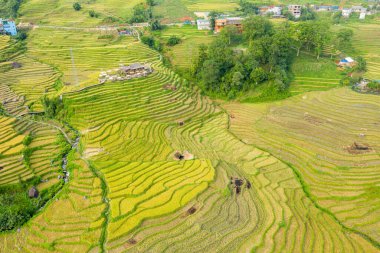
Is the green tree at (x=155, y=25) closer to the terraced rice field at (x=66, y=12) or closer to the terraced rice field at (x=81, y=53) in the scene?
the terraced rice field at (x=81, y=53)

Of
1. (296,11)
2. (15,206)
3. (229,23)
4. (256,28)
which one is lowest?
(15,206)

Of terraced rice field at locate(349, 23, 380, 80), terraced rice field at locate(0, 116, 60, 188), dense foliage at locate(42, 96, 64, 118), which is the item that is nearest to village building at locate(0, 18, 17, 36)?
dense foliage at locate(42, 96, 64, 118)

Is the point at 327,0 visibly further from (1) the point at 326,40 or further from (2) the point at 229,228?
(2) the point at 229,228

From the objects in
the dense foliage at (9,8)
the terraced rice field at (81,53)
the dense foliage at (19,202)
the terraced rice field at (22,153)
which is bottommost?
the dense foliage at (19,202)

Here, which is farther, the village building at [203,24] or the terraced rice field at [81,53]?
the village building at [203,24]

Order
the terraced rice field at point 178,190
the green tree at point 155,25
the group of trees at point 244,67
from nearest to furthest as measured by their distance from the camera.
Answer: the terraced rice field at point 178,190 < the group of trees at point 244,67 < the green tree at point 155,25

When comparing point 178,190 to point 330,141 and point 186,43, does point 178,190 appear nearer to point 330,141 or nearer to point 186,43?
point 330,141

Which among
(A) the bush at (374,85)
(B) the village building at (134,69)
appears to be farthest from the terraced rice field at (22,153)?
(A) the bush at (374,85)

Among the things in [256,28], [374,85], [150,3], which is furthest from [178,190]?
[150,3]
